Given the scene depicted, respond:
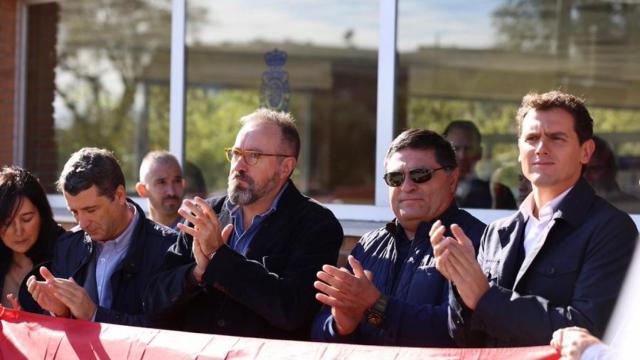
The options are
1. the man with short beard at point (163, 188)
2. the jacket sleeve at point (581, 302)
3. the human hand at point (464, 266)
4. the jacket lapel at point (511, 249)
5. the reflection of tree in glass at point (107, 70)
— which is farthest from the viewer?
the reflection of tree in glass at point (107, 70)

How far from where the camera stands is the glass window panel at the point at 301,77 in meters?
10.6

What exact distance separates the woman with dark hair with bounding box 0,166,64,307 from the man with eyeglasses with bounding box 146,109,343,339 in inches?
33.8

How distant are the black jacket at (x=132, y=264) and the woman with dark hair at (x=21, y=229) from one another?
0.93ft

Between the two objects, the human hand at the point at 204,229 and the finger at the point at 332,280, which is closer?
the finger at the point at 332,280

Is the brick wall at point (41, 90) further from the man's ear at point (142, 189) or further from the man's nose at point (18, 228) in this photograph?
the man's nose at point (18, 228)

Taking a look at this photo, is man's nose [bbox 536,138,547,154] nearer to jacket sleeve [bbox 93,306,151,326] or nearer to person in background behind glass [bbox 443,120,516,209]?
jacket sleeve [bbox 93,306,151,326]

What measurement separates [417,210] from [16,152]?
4512 mm

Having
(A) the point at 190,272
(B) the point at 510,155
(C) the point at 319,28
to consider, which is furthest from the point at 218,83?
(A) the point at 190,272

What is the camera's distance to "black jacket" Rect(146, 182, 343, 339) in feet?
11.5

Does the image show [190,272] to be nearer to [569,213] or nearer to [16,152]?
[569,213]

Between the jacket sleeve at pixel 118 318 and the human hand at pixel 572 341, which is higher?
the human hand at pixel 572 341

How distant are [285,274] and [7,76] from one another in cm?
428

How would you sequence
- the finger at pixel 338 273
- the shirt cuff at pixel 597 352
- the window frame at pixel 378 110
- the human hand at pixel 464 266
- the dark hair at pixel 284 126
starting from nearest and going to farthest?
the shirt cuff at pixel 597 352 < the human hand at pixel 464 266 < the finger at pixel 338 273 < the dark hair at pixel 284 126 < the window frame at pixel 378 110

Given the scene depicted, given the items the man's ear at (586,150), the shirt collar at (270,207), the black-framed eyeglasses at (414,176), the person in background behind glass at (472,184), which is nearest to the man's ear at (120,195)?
the shirt collar at (270,207)
